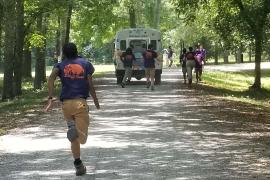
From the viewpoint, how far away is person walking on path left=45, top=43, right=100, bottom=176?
8484 millimetres

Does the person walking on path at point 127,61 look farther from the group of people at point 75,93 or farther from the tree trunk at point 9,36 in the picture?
the group of people at point 75,93

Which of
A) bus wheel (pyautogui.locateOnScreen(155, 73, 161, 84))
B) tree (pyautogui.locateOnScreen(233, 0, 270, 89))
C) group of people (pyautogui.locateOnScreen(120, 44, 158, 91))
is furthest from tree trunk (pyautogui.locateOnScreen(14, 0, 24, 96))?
tree (pyautogui.locateOnScreen(233, 0, 270, 89))

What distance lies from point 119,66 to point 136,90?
4102 millimetres

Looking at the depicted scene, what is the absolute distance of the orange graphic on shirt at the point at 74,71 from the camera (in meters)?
8.48

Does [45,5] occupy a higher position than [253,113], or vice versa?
[45,5]

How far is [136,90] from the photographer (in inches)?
960

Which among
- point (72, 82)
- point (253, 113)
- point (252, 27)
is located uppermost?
point (252, 27)

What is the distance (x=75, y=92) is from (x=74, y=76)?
24 centimetres

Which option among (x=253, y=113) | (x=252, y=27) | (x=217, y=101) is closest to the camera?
(x=253, y=113)

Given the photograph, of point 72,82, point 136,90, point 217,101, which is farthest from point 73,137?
point 136,90

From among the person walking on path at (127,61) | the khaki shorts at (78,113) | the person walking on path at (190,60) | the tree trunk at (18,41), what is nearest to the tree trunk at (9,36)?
the tree trunk at (18,41)

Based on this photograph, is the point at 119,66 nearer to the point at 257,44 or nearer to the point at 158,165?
the point at 257,44

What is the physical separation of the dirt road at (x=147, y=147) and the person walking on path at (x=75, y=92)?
1.82 feet

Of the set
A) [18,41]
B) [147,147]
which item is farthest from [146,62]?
[147,147]
